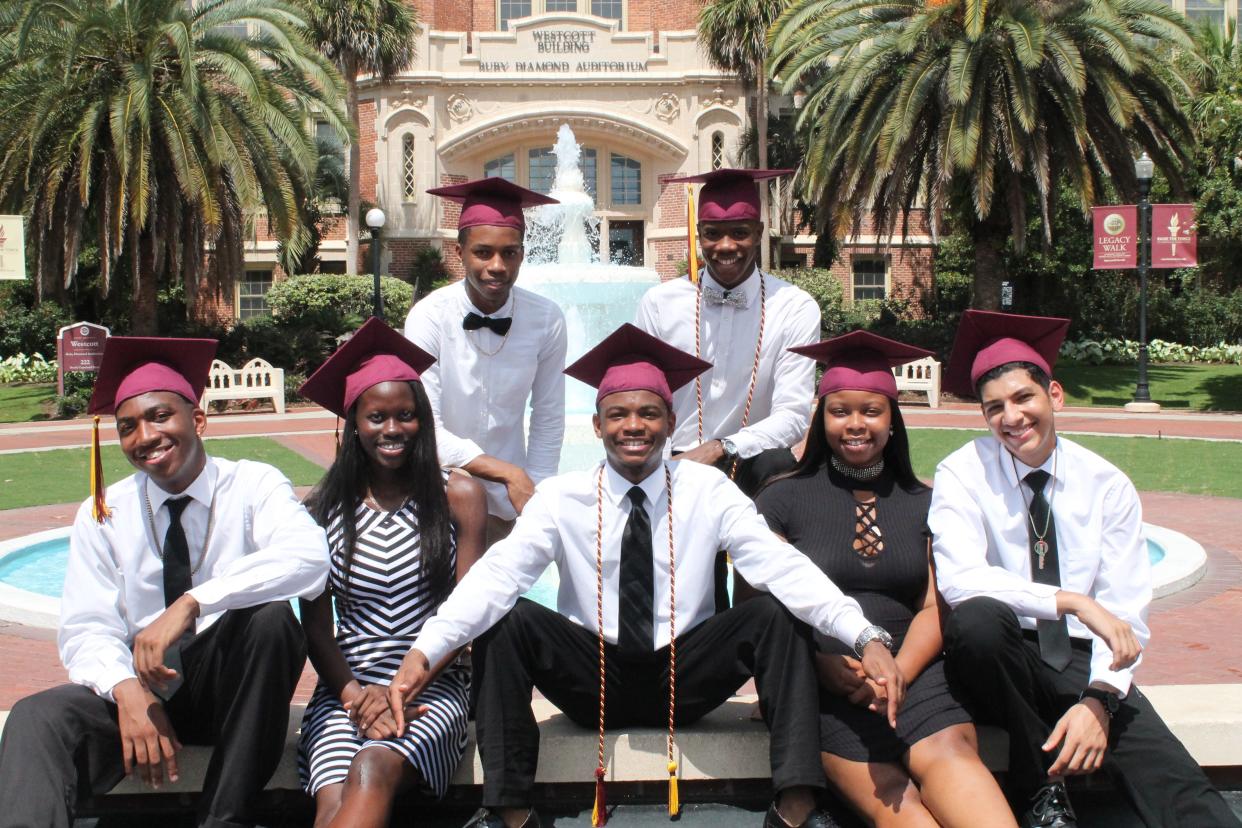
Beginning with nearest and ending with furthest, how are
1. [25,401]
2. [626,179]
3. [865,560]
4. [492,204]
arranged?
[865,560]
[492,204]
[25,401]
[626,179]

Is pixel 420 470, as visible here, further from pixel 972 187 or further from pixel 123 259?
pixel 123 259

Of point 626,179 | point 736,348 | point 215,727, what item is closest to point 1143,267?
point 736,348

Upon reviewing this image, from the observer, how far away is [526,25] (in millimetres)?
35250

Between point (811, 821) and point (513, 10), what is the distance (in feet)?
125

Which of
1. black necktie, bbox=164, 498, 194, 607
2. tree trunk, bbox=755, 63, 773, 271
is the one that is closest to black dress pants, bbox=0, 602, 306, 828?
black necktie, bbox=164, 498, 194, 607

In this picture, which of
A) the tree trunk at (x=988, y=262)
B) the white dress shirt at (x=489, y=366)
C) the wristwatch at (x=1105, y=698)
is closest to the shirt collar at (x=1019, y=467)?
the wristwatch at (x=1105, y=698)

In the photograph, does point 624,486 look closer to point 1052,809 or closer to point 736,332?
point 736,332

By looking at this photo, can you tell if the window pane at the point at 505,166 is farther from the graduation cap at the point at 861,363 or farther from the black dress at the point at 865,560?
the black dress at the point at 865,560

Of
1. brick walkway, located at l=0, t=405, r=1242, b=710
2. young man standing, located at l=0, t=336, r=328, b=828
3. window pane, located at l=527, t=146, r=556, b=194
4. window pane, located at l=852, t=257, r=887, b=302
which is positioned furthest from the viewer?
window pane, located at l=852, t=257, r=887, b=302

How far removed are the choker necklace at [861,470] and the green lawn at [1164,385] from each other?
1887cm

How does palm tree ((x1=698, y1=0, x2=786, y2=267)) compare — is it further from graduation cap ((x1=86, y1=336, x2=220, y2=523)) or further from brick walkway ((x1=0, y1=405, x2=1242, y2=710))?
graduation cap ((x1=86, y1=336, x2=220, y2=523))

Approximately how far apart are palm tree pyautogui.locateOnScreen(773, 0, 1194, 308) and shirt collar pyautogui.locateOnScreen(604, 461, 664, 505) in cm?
1695

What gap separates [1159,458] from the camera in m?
13.7

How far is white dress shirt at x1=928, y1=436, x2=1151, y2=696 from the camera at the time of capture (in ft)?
11.9
